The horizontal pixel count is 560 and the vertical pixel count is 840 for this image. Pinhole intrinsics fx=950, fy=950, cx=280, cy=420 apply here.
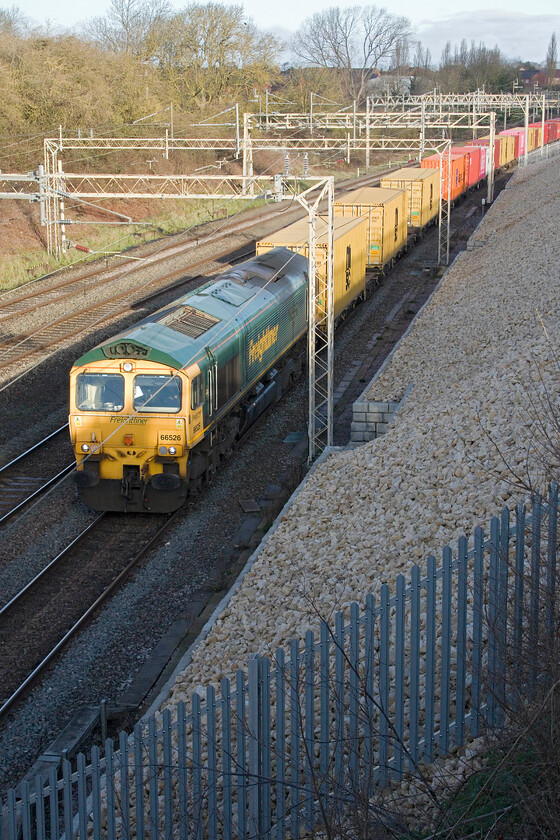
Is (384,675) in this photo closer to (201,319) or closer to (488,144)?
(201,319)

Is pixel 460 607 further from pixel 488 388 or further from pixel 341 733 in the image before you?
pixel 488 388

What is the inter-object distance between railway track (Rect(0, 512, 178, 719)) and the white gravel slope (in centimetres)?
210

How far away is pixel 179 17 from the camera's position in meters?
67.6

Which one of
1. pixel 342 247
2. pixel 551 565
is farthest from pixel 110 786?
pixel 342 247

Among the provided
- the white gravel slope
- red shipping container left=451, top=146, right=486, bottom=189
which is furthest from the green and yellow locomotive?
red shipping container left=451, top=146, right=486, bottom=189

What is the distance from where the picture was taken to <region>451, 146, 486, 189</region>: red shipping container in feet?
163

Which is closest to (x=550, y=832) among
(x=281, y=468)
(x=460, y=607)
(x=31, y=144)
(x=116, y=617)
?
(x=460, y=607)

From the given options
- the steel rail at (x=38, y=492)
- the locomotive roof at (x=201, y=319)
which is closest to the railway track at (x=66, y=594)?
the steel rail at (x=38, y=492)

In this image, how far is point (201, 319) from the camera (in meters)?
15.2

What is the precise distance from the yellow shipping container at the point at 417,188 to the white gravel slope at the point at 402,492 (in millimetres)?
20258

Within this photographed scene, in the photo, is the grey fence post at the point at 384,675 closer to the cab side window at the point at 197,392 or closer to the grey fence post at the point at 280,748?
the grey fence post at the point at 280,748

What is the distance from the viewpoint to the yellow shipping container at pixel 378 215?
2870cm

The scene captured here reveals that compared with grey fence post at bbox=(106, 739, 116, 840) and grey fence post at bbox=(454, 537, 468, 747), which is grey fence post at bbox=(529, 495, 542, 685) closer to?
grey fence post at bbox=(454, 537, 468, 747)

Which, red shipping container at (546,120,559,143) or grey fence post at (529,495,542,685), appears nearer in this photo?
grey fence post at (529,495,542,685)
